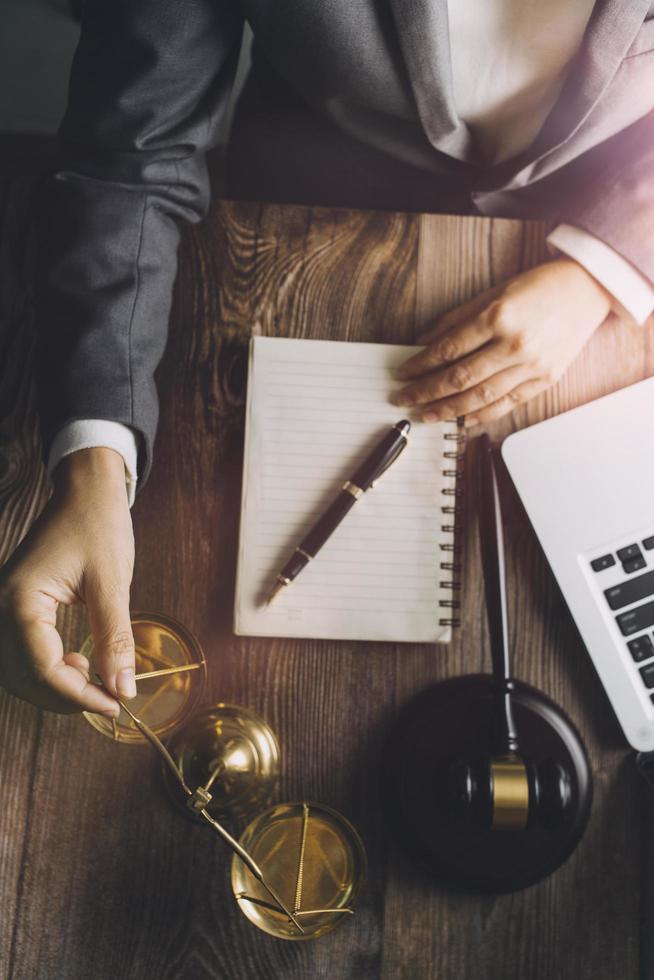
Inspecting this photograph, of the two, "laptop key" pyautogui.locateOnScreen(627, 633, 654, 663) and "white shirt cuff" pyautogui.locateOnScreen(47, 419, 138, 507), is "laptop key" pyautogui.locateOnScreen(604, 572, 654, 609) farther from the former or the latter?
"white shirt cuff" pyautogui.locateOnScreen(47, 419, 138, 507)

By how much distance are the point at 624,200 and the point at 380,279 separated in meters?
0.27

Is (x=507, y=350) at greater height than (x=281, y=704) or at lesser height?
greater

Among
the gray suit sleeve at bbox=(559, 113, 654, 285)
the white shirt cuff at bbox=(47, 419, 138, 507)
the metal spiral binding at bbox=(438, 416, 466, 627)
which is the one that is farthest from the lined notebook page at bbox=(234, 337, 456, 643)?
the gray suit sleeve at bbox=(559, 113, 654, 285)

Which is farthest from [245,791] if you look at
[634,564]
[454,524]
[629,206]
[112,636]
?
[629,206]

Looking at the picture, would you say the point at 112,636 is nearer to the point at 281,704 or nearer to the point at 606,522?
the point at 281,704

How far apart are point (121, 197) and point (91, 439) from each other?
0.26 meters

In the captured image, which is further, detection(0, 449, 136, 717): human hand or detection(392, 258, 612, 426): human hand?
detection(392, 258, 612, 426): human hand

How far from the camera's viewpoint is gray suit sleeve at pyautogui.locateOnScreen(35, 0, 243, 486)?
735 millimetres

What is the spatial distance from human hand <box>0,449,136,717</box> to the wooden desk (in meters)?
0.10

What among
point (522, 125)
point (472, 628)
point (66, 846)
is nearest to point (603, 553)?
point (472, 628)

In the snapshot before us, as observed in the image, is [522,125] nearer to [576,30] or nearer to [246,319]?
[576,30]

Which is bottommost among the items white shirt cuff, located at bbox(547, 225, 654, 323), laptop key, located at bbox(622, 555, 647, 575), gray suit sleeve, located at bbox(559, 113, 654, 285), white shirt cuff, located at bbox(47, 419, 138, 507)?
laptop key, located at bbox(622, 555, 647, 575)

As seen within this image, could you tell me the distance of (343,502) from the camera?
31.4 inches

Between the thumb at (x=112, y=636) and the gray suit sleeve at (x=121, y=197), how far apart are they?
148 millimetres
